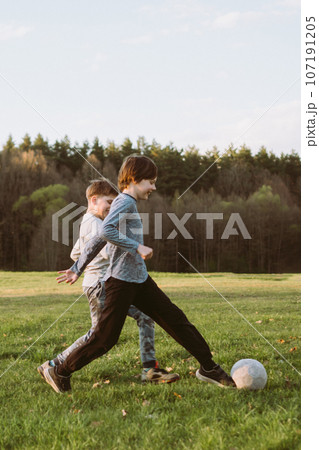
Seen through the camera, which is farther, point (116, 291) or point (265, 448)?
point (116, 291)

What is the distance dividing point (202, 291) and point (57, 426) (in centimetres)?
1319

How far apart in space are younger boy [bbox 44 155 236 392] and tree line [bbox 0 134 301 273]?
25.1 m

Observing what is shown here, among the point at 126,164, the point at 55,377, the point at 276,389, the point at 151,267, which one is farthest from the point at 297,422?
the point at 151,267

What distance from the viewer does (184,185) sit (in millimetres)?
37344

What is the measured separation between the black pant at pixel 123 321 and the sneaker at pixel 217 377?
51 mm

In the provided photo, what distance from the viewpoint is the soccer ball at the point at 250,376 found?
157 inches

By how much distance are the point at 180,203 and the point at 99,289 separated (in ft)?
99.0

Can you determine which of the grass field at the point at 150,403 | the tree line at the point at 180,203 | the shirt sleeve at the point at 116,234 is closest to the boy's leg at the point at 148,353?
the grass field at the point at 150,403

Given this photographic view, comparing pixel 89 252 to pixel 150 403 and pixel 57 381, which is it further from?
pixel 150 403

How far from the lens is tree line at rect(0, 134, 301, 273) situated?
3322 cm

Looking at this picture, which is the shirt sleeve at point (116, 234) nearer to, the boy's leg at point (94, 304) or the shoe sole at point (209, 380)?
the boy's leg at point (94, 304)

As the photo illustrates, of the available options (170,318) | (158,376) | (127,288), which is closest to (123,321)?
(127,288)

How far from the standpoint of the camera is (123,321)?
13.1 ft

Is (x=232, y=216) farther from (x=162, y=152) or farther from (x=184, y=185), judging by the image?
(x=162, y=152)
